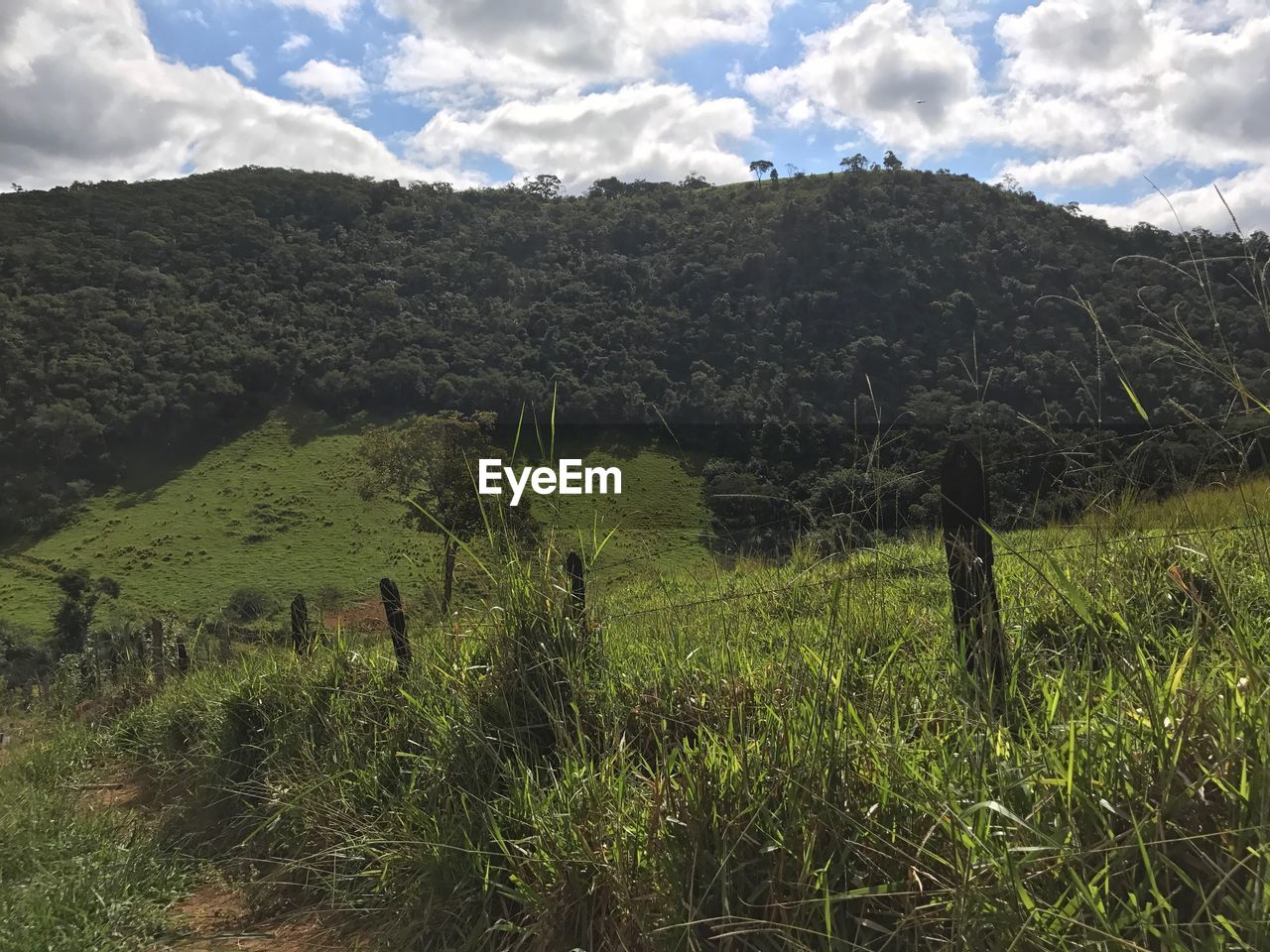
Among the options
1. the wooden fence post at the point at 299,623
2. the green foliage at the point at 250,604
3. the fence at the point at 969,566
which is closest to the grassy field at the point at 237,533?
the green foliage at the point at 250,604

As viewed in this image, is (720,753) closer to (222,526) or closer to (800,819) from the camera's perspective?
(800,819)

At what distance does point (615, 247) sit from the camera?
89.7m

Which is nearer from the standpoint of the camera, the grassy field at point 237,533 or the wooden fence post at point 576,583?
the wooden fence post at point 576,583

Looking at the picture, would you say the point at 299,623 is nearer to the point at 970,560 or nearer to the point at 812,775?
the point at 812,775

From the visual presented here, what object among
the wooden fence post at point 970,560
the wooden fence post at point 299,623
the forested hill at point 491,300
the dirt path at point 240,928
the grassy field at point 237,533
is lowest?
the grassy field at point 237,533

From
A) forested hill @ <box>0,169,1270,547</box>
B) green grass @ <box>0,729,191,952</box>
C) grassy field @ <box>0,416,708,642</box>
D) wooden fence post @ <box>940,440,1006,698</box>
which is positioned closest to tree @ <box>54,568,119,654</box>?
grassy field @ <box>0,416,708,642</box>

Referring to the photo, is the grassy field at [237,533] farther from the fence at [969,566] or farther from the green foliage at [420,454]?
the fence at [969,566]

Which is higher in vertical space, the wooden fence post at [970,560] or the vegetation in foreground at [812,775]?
the wooden fence post at [970,560]

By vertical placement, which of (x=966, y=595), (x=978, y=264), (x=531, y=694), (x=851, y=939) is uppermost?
(x=978, y=264)

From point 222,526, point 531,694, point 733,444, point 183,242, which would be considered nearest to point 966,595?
point 531,694

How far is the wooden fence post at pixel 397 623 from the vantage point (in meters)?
4.34

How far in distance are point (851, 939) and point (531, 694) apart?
149 cm

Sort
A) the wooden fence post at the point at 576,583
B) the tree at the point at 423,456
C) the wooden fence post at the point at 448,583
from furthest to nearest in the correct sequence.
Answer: the tree at the point at 423,456
the wooden fence post at the point at 448,583
the wooden fence post at the point at 576,583

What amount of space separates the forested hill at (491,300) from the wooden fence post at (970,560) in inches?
1279
